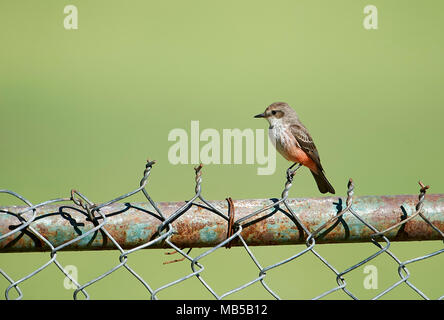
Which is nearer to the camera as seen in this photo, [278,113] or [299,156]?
[299,156]

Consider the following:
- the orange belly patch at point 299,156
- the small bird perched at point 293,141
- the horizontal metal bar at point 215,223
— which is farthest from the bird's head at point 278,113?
the horizontal metal bar at point 215,223

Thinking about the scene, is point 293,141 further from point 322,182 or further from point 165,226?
point 165,226

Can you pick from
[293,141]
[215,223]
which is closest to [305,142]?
[293,141]

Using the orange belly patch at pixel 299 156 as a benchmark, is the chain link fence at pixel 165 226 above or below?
above

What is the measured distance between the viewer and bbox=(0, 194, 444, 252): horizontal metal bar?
49.3 inches

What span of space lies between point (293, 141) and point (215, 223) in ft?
7.73

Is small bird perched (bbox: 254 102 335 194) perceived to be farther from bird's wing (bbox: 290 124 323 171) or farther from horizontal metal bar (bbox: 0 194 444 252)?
horizontal metal bar (bbox: 0 194 444 252)

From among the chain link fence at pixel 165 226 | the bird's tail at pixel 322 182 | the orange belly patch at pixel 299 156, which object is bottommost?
the bird's tail at pixel 322 182

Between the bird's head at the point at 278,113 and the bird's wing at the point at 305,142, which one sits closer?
the bird's wing at the point at 305,142

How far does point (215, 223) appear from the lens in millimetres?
1309

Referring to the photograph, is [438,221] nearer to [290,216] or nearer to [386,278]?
[290,216]

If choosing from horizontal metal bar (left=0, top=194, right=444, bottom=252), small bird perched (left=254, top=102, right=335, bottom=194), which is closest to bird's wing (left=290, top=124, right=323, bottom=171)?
small bird perched (left=254, top=102, right=335, bottom=194)

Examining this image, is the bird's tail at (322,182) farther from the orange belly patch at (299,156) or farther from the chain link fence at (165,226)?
the chain link fence at (165,226)

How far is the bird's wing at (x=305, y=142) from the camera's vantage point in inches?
139
